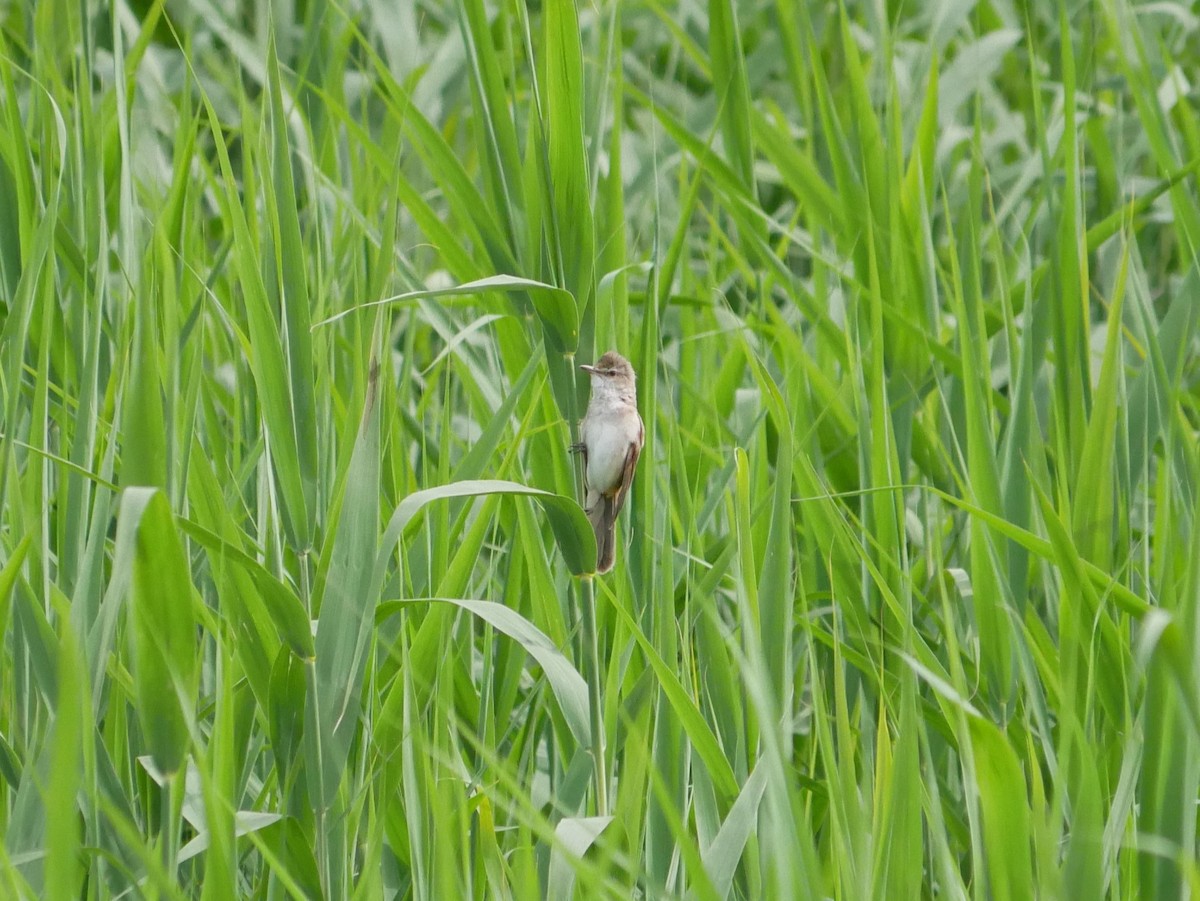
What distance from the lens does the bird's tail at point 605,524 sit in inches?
54.4

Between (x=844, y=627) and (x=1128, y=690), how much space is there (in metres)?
0.49

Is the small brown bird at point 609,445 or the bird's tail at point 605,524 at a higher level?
the small brown bird at point 609,445

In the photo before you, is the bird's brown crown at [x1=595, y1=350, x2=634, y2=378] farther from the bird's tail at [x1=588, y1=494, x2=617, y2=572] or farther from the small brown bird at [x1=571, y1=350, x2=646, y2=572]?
the bird's tail at [x1=588, y1=494, x2=617, y2=572]

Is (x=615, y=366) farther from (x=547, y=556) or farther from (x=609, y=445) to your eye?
(x=547, y=556)

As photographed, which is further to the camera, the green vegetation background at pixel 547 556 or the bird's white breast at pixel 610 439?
the bird's white breast at pixel 610 439

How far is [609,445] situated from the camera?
4.59 feet

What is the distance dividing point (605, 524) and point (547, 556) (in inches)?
7.8

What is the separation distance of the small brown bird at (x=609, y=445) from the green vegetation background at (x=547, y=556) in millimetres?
41

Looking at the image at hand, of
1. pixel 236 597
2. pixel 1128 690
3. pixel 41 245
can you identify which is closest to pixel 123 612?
pixel 236 597

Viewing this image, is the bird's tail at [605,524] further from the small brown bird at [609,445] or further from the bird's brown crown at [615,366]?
the bird's brown crown at [615,366]

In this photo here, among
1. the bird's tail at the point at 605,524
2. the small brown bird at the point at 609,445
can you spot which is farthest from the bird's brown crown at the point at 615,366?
the bird's tail at the point at 605,524

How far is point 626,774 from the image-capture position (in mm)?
1203

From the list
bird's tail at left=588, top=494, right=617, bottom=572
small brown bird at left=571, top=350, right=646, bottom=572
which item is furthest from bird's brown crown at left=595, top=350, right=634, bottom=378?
bird's tail at left=588, top=494, right=617, bottom=572

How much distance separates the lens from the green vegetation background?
3.50 ft
